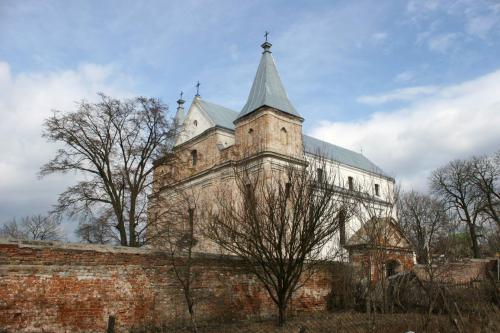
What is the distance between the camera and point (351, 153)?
41.2 m

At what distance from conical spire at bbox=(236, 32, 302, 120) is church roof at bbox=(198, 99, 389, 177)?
251cm

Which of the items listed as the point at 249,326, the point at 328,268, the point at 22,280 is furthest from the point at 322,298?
the point at 22,280

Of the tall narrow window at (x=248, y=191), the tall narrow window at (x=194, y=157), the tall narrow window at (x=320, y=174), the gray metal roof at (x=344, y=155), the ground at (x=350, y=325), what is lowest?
the ground at (x=350, y=325)

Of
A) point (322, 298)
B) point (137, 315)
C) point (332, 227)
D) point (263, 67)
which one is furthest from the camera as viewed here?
point (263, 67)

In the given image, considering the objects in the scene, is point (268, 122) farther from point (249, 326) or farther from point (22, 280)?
point (22, 280)

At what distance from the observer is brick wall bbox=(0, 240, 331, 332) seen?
9859mm

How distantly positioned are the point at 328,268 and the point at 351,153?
2557 cm

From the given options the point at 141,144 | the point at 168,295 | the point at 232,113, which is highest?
the point at 232,113

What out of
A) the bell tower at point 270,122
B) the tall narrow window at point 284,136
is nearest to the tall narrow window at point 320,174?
the bell tower at point 270,122

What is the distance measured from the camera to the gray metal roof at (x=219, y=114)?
29609 mm

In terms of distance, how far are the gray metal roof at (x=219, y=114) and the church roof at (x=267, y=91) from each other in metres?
2.03

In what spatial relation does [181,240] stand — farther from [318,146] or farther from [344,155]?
[344,155]

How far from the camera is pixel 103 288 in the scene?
11.1 metres

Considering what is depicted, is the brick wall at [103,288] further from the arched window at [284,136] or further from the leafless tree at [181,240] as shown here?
the arched window at [284,136]
